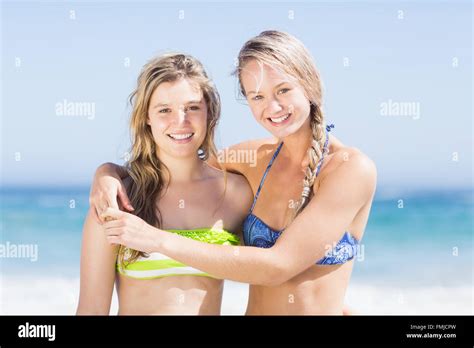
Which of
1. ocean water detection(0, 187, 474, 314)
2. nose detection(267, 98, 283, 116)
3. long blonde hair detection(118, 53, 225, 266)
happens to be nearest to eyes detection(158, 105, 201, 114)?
long blonde hair detection(118, 53, 225, 266)

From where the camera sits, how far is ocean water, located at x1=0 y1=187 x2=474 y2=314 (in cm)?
1093

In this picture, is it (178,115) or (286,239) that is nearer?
(286,239)

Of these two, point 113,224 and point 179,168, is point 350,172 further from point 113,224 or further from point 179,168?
point 113,224

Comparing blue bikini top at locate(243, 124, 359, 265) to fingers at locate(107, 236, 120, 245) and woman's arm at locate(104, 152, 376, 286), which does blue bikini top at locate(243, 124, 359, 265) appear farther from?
fingers at locate(107, 236, 120, 245)

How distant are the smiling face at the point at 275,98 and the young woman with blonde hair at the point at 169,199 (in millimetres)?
263

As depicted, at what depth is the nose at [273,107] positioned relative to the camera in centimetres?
385

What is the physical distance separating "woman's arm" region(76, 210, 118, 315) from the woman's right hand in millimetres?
78

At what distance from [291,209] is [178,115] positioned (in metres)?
0.80

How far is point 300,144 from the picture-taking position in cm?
415

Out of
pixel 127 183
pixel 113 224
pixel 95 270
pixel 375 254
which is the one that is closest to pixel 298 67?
pixel 127 183

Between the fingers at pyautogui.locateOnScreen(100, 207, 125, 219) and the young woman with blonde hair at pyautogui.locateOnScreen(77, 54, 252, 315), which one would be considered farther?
the young woman with blonde hair at pyautogui.locateOnScreen(77, 54, 252, 315)

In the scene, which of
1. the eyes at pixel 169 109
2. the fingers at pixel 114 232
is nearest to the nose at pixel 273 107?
the eyes at pixel 169 109

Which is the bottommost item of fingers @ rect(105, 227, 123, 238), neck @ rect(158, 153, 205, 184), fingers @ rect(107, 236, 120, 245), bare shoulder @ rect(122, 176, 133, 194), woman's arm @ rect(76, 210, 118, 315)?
woman's arm @ rect(76, 210, 118, 315)

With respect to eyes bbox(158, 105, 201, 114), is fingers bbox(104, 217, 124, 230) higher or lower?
lower
